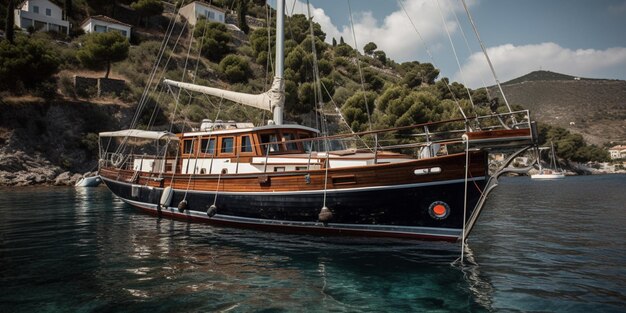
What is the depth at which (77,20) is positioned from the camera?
163ft

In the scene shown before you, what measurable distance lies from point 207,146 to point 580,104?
179m

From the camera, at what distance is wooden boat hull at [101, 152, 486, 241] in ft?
25.8

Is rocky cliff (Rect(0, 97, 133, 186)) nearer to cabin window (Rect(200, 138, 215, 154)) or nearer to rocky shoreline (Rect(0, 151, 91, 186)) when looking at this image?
rocky shoreline (Rect(0, 151, 91, 186))

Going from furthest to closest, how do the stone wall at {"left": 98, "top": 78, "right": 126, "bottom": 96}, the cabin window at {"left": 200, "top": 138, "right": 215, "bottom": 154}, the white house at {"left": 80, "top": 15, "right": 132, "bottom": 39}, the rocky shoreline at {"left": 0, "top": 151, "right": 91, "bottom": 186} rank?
the white house at {"left": 80, "top": 15, "right": 132, "bottom": 39} → the stone wall at {"left": 98, "top": 78, "right": 126, "bottom": 96} → the rocky shoreline at {"left": 0, "top": 151, "right": 91, "bottom": 186} → the cabin window at {"left": 200, "top": 138, "right": 215, "bottom": 154}

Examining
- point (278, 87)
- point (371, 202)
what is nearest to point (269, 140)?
point (278, 87)

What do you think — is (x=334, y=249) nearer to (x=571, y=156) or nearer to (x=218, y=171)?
(x=218, y=171)

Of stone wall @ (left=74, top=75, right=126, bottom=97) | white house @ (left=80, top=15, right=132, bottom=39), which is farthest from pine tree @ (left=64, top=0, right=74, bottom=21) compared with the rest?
stone wall @ (left=74, top=75, right=126, bottom=97)

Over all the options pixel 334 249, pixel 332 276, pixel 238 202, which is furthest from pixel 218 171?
pixel 332 276

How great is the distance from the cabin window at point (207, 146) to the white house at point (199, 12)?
51.0m

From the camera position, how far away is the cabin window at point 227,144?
11.5m

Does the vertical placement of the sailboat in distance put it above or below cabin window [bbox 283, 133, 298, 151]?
below

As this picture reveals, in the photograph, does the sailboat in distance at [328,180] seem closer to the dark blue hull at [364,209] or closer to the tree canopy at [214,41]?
the dark blue hull at [364,209]

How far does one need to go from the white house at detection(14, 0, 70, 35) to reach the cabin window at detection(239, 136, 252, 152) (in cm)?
4540

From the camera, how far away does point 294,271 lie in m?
6.66
